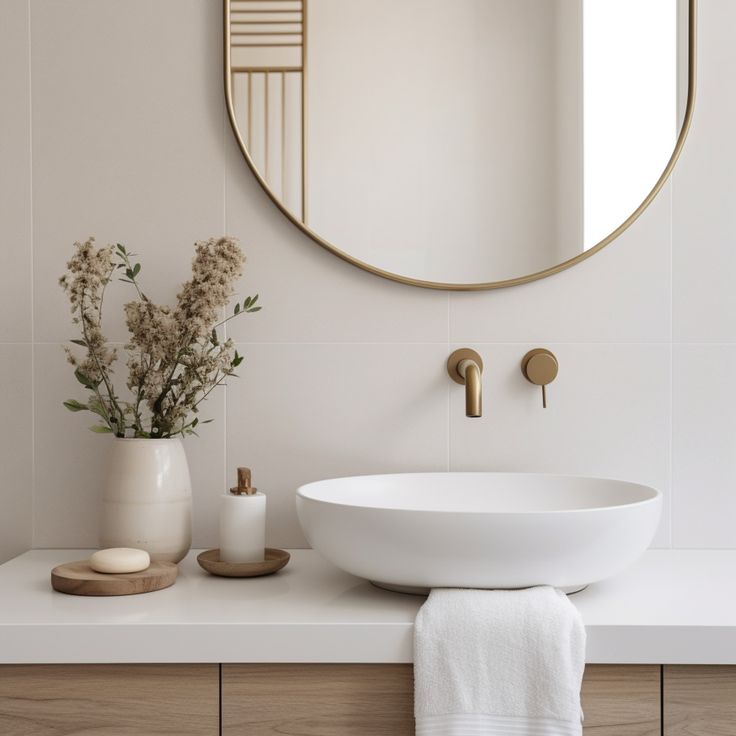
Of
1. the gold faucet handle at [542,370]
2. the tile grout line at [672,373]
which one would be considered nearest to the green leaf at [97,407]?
the gold faucet handle at [542,370]

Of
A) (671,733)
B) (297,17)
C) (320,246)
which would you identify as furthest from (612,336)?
(297,17)

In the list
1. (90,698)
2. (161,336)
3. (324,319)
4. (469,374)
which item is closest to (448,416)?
(469,374)

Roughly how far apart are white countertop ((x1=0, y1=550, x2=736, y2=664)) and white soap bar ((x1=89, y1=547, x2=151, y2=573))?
54 mm

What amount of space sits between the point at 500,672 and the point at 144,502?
64 centimetres

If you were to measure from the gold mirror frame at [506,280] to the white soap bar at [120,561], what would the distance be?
651mm

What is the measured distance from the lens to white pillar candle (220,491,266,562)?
1358 mm

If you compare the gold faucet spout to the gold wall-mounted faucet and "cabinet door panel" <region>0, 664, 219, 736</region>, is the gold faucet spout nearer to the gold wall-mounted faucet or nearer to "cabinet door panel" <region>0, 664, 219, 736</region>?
the gold wall-mounted faucet

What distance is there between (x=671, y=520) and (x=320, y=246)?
847 mm

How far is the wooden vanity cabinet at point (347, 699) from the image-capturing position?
3.55 feet

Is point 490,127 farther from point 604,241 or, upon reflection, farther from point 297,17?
point 297,17

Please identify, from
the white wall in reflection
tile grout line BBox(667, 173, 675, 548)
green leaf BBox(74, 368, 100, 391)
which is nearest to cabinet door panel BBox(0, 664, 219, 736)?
green leaf BBox(74, 368, 100, 391)

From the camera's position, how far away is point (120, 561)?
125cm

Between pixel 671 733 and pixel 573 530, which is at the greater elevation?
pixel 573 530

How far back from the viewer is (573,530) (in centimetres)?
110
